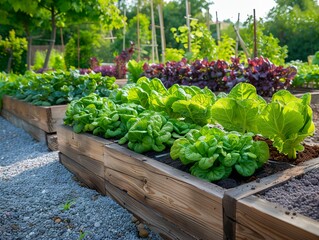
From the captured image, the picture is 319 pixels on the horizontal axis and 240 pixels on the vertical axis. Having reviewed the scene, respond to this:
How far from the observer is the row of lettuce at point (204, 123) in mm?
1746

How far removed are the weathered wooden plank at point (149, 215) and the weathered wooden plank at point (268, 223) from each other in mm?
365

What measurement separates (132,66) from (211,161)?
4.15m

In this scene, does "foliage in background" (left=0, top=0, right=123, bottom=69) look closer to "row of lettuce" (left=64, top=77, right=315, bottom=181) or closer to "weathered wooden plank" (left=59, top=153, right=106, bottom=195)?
"weathered wooden plank" (left=59, top=153, right=106, bottom=195)

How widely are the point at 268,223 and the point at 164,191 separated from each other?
668mm

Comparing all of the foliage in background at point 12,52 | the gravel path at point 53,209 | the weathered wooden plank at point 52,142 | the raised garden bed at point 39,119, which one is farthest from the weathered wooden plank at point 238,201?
the foliage in background at point 12,52

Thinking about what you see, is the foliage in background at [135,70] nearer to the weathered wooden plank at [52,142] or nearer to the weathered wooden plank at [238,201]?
the weathered wooden plank at [52,142]

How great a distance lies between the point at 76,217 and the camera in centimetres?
221

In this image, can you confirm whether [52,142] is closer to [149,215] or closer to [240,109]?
[149,215]

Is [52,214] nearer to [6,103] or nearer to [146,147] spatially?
[146,147]

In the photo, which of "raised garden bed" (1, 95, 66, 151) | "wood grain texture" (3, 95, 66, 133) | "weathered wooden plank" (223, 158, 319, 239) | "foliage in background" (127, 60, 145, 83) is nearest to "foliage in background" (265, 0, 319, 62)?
"foliage in background" (127, 60, 145, 83)

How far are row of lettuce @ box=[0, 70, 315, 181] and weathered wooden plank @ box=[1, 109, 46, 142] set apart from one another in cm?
130

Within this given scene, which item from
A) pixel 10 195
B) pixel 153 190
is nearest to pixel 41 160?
pixel 10 195

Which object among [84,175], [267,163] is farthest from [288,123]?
[84,175]

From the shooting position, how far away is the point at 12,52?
13.4m
